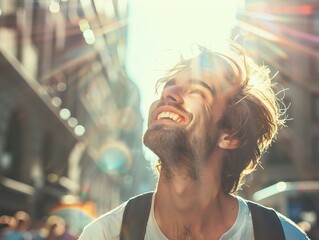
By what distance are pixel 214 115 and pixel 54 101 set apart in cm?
2187

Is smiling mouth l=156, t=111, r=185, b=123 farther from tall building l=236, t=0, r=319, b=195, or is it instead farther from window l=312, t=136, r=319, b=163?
window l=312, t=136, r=319, b=163

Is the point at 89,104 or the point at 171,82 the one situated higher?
the point at 89,104

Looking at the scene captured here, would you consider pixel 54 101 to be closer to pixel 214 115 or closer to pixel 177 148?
pixel 214 115

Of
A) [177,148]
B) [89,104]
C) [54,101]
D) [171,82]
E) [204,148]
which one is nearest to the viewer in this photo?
[177,148]

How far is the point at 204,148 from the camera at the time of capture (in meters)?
2.13

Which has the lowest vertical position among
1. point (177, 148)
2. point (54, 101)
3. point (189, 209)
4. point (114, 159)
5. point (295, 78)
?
point (189, 209)

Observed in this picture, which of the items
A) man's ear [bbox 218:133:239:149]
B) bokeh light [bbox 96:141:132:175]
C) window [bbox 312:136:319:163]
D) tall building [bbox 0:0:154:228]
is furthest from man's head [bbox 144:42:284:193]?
window [bbox 312:136:319:163]

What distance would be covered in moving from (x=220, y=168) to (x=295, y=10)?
41.5 meters

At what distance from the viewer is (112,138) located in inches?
1869

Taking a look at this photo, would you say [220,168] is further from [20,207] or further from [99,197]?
[99,197]

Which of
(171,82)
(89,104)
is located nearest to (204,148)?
(171,82)

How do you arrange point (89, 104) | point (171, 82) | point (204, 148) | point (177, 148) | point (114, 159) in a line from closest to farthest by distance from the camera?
point (177, 148), point (204, 148), point (171, 82), point (89, 104), point (114, 159)

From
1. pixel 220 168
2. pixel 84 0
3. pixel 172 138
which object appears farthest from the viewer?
pixel 84 0

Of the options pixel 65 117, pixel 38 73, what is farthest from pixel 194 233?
pixel 65 117
